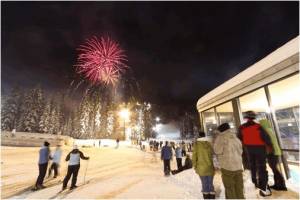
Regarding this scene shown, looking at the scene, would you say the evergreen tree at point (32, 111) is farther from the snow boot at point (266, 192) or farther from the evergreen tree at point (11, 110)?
the snow boot at point (266, 192)

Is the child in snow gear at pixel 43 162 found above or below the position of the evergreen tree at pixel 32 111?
below

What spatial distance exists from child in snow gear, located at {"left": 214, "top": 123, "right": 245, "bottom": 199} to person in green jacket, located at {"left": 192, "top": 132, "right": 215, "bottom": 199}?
18.9 inches

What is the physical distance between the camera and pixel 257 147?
5.05 m

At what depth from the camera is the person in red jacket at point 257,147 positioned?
482 centimetres

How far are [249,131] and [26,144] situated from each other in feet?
120

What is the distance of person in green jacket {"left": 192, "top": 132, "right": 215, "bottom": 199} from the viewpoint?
486cm

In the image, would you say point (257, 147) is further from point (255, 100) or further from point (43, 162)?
point (43, 162)

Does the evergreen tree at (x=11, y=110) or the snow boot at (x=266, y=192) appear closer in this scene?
the snow boot at (x=266, y=192)

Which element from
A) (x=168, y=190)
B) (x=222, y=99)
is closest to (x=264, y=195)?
(x=168, y=190)

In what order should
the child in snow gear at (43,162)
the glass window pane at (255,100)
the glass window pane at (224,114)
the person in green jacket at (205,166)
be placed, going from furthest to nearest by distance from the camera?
1. the glass window pane at (224,114)
2. the child in snow gear at (43,162)
3. the glass window pane at (255,100)
4. the person in green jacket at (205,166)

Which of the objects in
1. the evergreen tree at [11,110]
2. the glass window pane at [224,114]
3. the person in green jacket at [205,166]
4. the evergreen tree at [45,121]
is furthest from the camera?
the evergreen tree at [45,121]

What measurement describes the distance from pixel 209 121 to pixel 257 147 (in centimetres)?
704

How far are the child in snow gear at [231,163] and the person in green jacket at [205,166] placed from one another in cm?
48

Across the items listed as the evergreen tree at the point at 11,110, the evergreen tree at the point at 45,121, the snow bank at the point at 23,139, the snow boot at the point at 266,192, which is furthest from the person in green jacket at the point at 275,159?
the evergreen tree at the point at 11,110
